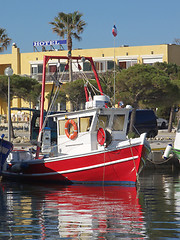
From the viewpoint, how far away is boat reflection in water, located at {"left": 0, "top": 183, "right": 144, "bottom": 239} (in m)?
11.2

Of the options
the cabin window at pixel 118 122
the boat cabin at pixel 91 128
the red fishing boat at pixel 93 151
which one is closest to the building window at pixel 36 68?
the red fishing boat at pixel 93 151

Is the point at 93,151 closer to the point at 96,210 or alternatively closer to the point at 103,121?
the point at 103,121

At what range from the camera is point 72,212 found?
13750 millimetres

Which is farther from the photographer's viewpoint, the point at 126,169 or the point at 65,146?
the point at 65,146

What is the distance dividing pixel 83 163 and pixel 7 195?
315 centimetres

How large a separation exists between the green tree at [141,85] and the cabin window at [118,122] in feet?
47.8

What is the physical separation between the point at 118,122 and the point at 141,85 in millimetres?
15261

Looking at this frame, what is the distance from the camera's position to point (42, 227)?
11.7m

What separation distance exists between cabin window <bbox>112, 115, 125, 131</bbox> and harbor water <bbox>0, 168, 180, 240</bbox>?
215 cm

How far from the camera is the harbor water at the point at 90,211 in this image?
439 inches

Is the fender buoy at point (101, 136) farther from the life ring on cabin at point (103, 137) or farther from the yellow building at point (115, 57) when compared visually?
the yellow building at point (115, 57)

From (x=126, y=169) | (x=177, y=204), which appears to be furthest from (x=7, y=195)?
(x=177, y=204)

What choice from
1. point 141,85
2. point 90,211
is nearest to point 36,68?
point 141,85

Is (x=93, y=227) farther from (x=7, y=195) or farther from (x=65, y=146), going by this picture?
(x=65, y=146)
